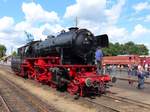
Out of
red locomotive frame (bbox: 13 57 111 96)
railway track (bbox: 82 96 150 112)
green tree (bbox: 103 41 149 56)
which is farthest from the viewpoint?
green tree (bbox: 103 41 149 56)

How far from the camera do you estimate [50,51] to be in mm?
20281

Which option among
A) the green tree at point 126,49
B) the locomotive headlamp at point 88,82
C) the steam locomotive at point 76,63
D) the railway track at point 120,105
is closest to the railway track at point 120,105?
→ the railway track at point 120,105

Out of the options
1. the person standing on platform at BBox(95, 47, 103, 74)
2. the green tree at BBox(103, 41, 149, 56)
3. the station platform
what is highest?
the green tree at BBox(103, 41, 149, 56)

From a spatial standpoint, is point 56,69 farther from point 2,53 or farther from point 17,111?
point 2,53

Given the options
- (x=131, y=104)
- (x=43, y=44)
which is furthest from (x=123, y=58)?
(x=131, y=104)

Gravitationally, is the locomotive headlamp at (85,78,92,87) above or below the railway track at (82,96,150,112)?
above

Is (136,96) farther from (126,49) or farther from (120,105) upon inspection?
(126,49)

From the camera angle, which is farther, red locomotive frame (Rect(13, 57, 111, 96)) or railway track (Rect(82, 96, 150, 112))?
red locomotive frame (Rect(13, 57, 111, 96))

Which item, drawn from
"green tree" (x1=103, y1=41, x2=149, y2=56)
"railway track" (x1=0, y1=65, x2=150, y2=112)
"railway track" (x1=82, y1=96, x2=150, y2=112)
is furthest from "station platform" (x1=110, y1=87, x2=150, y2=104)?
"green tree" (x1=103, y1=41, x2=149, y2=56)

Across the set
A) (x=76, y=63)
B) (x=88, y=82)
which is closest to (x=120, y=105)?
(x=88, y=82)

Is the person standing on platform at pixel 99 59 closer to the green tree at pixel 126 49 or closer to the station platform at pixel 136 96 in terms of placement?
the station platform at pixel 136 96

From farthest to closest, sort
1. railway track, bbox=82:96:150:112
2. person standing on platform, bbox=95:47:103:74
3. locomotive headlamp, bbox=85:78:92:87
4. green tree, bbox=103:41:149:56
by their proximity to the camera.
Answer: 1. green tree, bbox=103:41:149:56
2. person standing on platform, bbox=95:47:103:74
3. locomotive headlamp, bbox=85:78:92:87
4. railway track, bbox=82:96:150:112

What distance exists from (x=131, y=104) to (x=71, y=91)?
14.1 feet

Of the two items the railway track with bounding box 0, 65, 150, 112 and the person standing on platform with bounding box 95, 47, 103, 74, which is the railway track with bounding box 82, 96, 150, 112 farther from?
the person standing on platform with bounding box 95, 47, 103, 74
